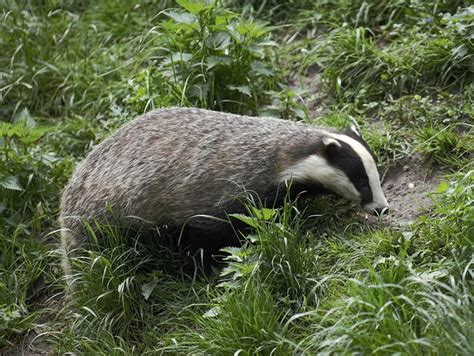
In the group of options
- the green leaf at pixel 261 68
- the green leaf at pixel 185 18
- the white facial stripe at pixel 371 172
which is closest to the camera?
the white facial stripe at pixel 371 172

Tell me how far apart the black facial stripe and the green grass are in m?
0.27

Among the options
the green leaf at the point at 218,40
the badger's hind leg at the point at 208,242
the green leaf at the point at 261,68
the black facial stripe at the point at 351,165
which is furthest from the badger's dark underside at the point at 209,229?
the green leaf at the point at 218,40

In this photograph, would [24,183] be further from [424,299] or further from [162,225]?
[424,299]

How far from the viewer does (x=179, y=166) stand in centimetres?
538

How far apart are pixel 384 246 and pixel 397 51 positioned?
2.10 metres

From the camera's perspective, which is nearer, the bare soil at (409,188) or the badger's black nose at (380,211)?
the badger's black nose at (380,211)

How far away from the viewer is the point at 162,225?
5.37 m

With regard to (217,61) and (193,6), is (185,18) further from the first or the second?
(217,61)

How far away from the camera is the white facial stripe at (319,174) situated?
518cm

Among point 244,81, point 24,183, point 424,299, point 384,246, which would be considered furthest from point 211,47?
point 424,299

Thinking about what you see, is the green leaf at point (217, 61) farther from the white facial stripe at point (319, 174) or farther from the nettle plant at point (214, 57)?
the white facial stripe at point (319, 174)

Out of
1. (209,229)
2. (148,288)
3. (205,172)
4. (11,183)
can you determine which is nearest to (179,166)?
(205,172)

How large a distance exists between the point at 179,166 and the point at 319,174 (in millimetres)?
864

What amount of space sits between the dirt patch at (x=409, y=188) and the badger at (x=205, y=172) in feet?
0.67
